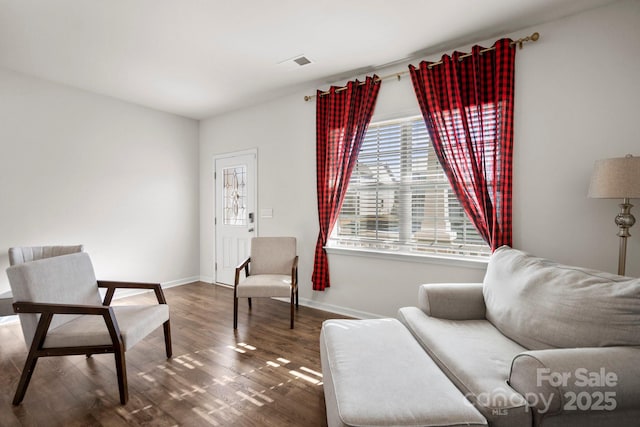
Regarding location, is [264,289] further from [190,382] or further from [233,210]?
[233,210]

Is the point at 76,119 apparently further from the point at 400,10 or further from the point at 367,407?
the point at 367,407

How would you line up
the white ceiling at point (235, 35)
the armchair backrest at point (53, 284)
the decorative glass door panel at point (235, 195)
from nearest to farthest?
the armchair backrest at point (53, 284) < the white ceiling at point (235, 35) < the decorative glass door panel at point (235, 195)

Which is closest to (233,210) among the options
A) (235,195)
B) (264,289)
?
(235,195)

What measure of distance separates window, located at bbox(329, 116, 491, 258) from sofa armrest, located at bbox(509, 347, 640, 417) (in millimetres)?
1556

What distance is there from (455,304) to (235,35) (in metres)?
2.75

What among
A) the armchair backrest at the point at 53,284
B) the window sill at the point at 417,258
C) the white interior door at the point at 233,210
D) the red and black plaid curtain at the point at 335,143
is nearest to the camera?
the armchair backrest at the point at 53,284

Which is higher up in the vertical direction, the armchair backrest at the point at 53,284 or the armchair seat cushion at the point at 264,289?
the armchair backrest at the point at 53,284

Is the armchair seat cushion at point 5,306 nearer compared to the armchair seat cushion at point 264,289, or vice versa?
the armchair seat cushion at point 5,306

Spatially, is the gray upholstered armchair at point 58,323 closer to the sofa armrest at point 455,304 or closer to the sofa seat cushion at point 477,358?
the sofa seat cushion at point 477,358

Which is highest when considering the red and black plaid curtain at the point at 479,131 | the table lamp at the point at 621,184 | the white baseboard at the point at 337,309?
the red and black plaid curtain at the point at 479,131

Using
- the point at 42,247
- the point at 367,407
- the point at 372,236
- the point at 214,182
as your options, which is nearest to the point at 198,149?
the point at 214,182

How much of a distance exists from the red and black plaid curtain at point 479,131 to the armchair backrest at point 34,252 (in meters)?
3.89

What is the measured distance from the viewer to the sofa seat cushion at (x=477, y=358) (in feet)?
3.96

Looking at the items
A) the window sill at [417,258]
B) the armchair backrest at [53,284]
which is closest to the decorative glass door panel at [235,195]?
the window sill at [417,258]
